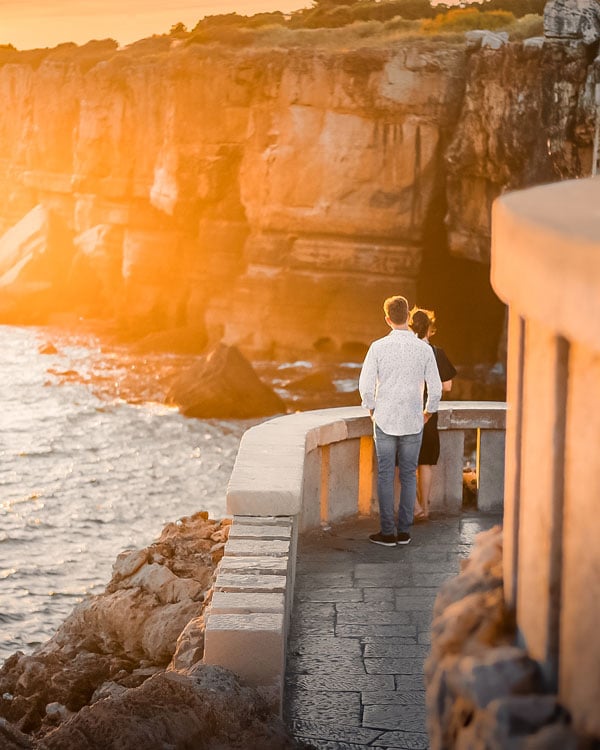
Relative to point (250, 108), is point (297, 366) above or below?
below

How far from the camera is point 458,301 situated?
3503 cm

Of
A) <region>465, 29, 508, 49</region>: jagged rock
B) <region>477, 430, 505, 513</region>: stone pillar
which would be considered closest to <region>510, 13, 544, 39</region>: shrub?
<region>465, 29, 508, 49</region>: jagged rock

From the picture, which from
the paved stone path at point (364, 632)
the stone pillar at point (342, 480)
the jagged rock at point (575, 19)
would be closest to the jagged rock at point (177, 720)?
the paved stone path at point (364, 632)

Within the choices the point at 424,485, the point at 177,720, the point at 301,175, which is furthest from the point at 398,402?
the point at 301,175

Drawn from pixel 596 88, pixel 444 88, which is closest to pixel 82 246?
pixel 444 88

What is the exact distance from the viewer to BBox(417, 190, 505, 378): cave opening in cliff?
33844 millimetres

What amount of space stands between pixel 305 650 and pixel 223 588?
575 millimetres

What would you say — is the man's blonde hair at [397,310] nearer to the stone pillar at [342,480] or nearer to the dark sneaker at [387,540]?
the stone pillar at [342,480]

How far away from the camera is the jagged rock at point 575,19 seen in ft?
84.3

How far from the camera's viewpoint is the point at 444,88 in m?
31.7

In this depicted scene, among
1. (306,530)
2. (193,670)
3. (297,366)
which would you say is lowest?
(297,366)

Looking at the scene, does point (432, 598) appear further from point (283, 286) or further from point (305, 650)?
point (283, 286)

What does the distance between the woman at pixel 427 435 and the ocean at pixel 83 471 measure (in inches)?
293

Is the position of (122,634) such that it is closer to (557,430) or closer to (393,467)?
(393,467)
